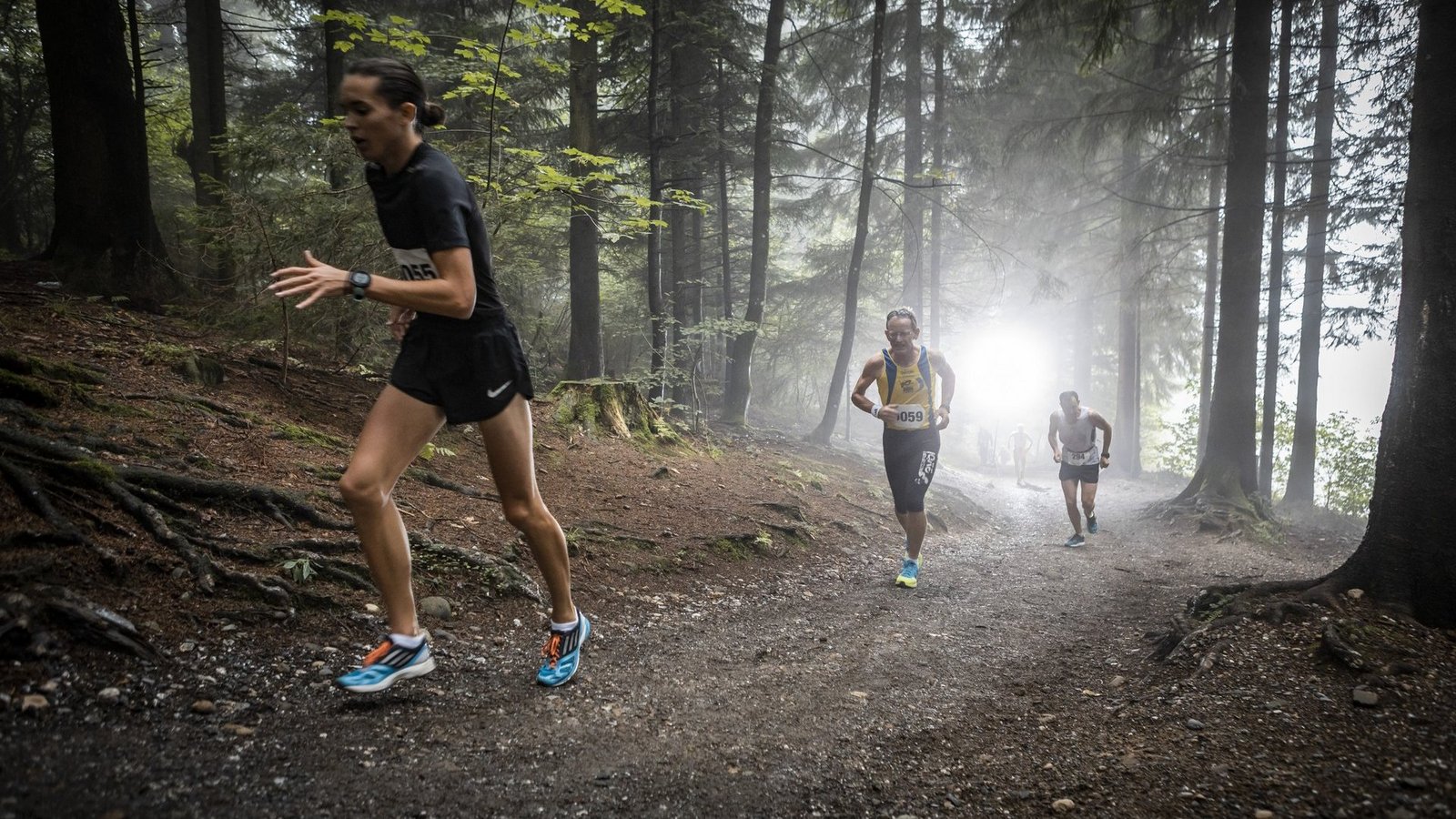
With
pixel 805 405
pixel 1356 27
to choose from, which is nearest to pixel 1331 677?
pixel 1356 27

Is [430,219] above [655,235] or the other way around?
the other way around

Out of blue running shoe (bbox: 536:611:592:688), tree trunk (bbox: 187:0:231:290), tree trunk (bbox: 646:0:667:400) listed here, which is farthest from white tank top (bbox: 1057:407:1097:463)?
tree trunk (bbox: 187:0:231:290)

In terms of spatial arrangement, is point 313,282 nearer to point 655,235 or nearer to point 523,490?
point 523,490

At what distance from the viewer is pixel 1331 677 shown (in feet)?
10.1

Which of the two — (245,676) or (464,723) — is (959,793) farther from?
(245,676)

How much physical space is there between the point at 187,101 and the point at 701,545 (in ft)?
47.6

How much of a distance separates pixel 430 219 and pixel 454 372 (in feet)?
1.97

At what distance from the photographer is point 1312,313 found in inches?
559

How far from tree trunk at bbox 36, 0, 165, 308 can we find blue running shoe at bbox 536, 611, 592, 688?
21.6 feet

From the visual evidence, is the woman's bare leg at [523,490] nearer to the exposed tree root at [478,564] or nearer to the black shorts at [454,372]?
the black shorts at [454,372]

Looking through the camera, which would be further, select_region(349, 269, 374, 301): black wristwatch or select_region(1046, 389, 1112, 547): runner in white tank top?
select_region(1046, 389, 1112, 547): runner in white tank top

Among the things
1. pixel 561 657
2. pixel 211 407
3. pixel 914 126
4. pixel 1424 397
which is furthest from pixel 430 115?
pixel 914 126

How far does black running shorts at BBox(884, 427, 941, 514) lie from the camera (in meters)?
6.12

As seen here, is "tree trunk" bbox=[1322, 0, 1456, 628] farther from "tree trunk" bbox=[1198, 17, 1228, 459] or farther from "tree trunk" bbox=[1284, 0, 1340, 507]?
"tree trunk" bbox=[1284, 0, 1340, 507]
